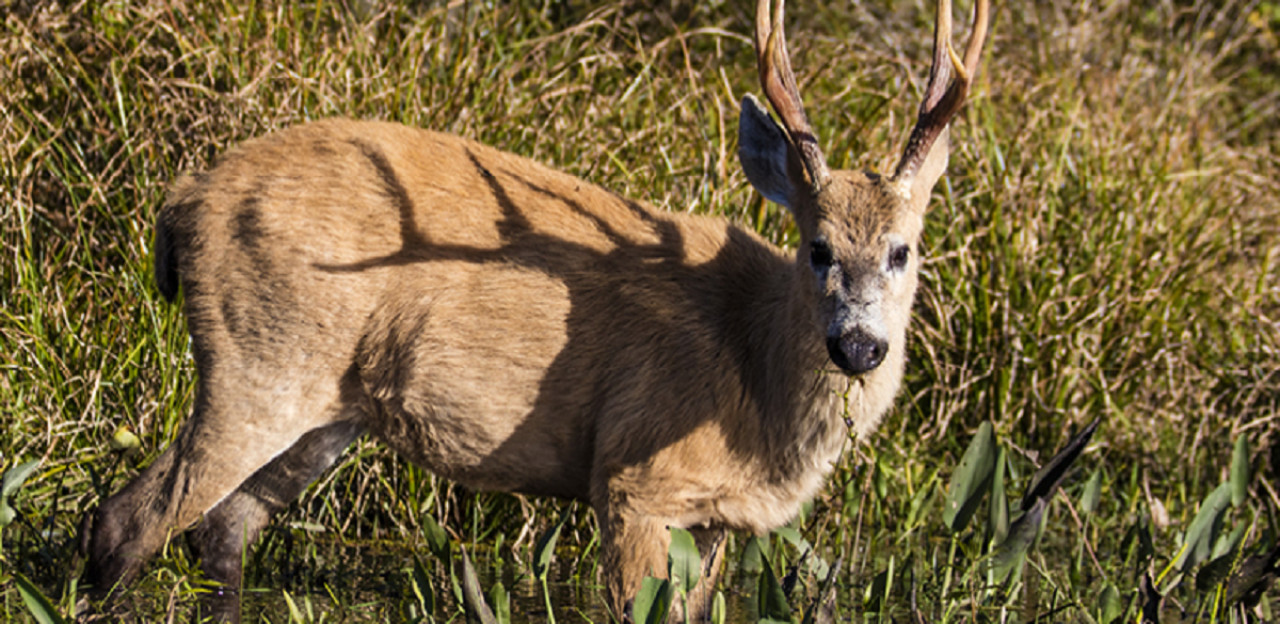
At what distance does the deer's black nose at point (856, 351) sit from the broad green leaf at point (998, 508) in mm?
616

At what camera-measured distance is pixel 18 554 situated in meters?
5.10

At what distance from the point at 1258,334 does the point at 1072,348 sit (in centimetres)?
100

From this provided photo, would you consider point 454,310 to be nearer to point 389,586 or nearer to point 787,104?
point 389,586

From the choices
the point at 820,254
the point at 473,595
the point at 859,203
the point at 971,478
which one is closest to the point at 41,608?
the point at 473,595

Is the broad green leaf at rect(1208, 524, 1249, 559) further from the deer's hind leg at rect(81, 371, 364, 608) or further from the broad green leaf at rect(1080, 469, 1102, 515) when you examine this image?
the deer's hind leg at rect(81, 371, 364, 608)

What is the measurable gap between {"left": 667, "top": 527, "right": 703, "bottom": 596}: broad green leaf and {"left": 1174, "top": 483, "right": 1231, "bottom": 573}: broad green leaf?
167 centimetres

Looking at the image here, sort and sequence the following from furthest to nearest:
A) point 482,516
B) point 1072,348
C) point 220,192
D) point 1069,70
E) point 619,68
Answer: point 1069,70 → point 619,68 → point 1072,348 → point 482,516 → point 220,192

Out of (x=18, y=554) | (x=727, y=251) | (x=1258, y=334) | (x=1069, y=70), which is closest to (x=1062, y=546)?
(x=1258, y=334)

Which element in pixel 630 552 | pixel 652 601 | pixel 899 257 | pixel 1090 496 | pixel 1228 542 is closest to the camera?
pixel 652 601

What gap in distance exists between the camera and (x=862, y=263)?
4258 millimetres

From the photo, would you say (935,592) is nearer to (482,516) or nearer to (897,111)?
(482,516)

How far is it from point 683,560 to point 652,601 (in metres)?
0.25

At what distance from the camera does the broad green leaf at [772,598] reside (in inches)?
153

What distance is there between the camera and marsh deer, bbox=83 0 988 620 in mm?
4531
